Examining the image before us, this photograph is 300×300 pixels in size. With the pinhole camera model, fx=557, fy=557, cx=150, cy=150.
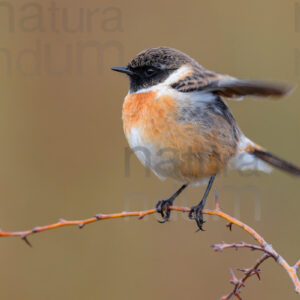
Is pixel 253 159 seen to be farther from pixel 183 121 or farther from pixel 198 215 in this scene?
pixel 183 121

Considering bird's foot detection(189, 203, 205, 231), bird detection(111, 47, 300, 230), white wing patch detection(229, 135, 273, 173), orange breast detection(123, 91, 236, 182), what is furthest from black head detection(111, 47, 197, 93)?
bird's foot detection(189, 203, 205, 231)

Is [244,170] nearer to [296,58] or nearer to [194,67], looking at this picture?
[194,67]

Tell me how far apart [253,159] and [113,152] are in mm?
2454

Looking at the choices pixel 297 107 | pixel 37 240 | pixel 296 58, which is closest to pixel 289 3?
pixel 296 58

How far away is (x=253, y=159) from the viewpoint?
16.2 ft

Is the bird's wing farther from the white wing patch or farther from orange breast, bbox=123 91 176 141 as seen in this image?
the white wing patch

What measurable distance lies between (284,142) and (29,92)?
325 cm

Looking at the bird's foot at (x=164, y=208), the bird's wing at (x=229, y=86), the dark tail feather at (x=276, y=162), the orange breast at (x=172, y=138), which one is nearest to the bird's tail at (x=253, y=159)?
the dark tail feather at (x=276, y=162)

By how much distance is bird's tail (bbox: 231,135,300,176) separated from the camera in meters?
4.80

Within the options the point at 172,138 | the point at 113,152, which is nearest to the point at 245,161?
the point at 172,138

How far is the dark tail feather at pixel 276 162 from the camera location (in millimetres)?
4578

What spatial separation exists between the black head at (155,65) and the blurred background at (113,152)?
1.78m

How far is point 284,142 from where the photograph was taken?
666 centimetres

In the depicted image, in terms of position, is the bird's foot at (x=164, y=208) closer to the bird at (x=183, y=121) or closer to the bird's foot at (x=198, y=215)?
the bird at (x=183, y=121)
